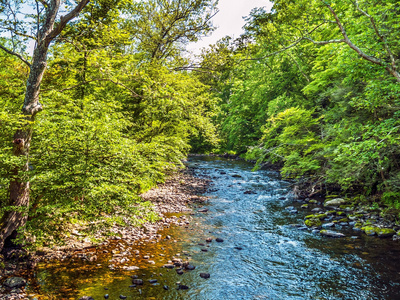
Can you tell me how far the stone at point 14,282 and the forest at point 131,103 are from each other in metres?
0.75

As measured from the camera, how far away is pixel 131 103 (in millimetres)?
11703

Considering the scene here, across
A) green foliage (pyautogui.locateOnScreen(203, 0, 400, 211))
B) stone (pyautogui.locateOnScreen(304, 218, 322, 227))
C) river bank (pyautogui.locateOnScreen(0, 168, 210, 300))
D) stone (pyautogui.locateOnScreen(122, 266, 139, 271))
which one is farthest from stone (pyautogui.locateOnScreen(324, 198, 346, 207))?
stone (pyautogui.locateOnScreen(122, 266, 139, 271))

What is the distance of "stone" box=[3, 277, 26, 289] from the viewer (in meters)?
4.70

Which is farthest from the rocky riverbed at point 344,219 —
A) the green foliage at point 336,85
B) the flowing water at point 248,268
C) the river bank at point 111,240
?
the river bank at point 111,240

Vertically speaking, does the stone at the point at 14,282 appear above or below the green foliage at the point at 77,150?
below

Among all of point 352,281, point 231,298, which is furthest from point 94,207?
point 352,281

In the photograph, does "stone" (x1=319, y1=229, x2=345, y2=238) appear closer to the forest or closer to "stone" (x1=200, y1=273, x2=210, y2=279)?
the forest

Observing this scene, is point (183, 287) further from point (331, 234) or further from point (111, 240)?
point (331, 234)

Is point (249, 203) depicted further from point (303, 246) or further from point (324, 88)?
point (324, 88)

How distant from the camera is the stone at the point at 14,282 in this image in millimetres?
4699

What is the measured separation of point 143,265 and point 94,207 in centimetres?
213

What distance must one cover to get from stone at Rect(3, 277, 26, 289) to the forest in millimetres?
751

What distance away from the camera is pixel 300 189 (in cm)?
1418

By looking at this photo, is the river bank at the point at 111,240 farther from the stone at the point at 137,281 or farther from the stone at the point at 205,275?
the stone at the point at 205,275
